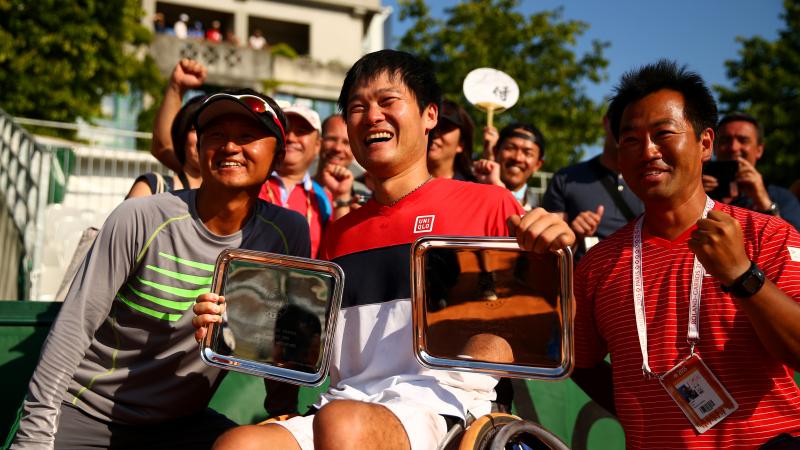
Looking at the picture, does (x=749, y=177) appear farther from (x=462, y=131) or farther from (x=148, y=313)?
(x=148, y=313)

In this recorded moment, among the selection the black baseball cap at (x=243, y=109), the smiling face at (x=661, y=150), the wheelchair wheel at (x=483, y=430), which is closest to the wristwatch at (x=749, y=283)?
the smiling face at (x=661, y=150)

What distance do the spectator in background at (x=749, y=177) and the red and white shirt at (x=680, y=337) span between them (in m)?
2.24

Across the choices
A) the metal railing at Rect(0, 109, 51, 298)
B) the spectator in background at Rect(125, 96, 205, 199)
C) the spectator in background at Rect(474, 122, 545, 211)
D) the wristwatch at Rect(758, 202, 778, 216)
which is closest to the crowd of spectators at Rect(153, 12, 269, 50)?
the metal railing at Rect(0, 109, 51, 298)

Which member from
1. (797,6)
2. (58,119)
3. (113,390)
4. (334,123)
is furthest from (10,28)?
(797,6)

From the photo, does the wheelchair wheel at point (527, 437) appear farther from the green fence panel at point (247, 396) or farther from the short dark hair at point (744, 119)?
the short dark hair at point (744, 119)

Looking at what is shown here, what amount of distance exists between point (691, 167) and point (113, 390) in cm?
259

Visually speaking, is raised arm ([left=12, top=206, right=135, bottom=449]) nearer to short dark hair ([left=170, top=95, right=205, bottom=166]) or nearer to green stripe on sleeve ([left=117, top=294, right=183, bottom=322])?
green stripe on sleeve ([left=117, top=294, right=183, bottom=322])

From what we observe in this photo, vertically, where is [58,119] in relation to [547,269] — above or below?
above

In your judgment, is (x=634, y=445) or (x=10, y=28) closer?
(x=634, y=445)

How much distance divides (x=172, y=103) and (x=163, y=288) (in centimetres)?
152

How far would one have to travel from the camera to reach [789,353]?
2.36 m

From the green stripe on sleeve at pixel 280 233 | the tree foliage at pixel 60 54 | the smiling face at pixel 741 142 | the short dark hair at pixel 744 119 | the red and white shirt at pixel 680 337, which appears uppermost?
the tree foliage at pixel 60 54

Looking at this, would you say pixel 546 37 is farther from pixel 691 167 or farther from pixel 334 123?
pixel 691 167

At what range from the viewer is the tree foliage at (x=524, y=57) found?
87.2 ft
